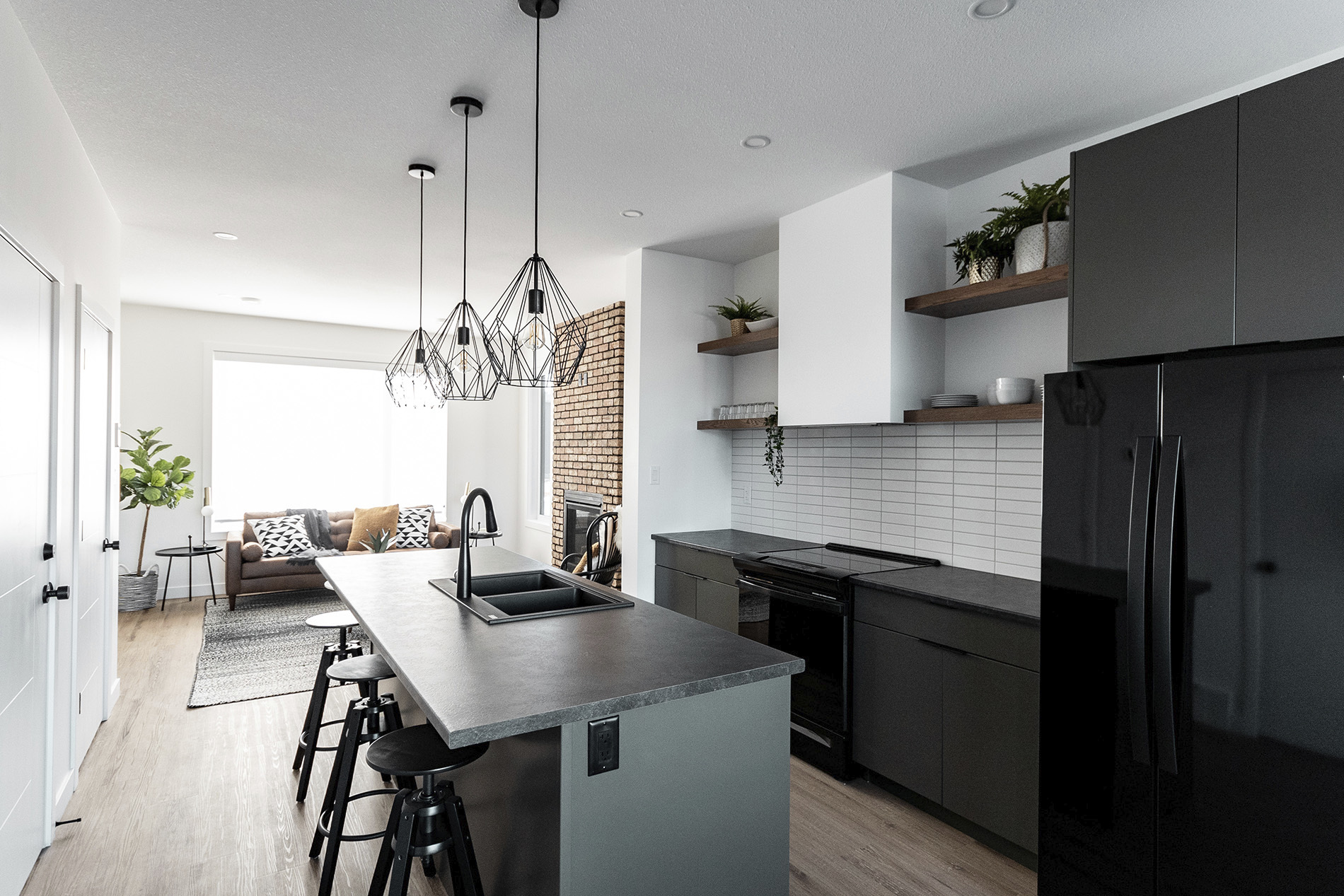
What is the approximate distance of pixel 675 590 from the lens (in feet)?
13.7

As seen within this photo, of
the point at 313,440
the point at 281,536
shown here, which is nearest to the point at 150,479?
the point at 281,536

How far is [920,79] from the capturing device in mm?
2316

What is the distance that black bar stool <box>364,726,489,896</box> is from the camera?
167 centimetres

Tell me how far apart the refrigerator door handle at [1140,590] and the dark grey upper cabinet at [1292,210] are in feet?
1.28

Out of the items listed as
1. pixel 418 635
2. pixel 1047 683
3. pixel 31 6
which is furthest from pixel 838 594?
pixel 31 6

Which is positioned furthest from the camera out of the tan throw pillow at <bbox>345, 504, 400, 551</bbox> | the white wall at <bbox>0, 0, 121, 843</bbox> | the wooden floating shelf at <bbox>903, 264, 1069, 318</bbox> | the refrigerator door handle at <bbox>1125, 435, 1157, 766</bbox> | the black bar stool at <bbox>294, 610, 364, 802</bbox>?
the tan throw pillow at <bbox>345, 504, 400, 551</bbox>

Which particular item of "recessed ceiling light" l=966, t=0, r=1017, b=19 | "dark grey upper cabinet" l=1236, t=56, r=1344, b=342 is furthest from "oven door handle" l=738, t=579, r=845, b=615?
"recessed ceiling light" l=966, t=0, r=1017, b=19

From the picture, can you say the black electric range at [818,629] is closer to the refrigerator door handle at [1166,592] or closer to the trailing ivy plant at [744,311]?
the refrigerator door handle at [1166,592]

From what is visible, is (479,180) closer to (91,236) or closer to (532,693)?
(91,236)

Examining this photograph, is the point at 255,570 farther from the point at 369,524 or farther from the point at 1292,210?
the point at 1292,210

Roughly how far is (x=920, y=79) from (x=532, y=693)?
84.3 inches

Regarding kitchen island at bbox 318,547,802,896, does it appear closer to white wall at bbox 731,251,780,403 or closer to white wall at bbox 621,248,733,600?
white wall at bbox 621,248,733,600

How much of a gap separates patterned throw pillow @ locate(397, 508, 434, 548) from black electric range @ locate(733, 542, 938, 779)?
4284 millimetres

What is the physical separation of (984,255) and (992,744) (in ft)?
5.87
